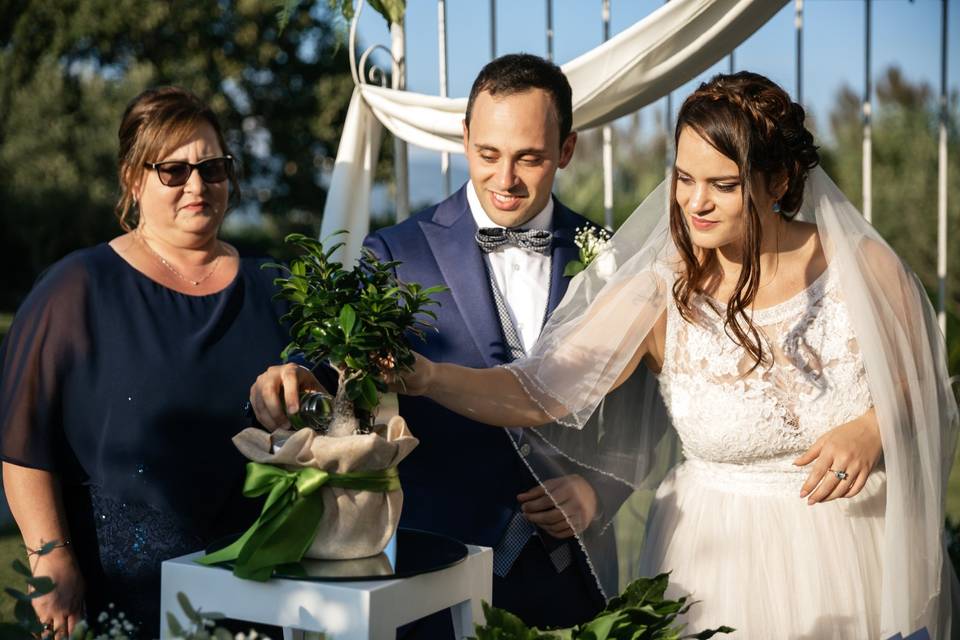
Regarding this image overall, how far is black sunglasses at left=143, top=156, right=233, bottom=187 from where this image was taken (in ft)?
10.6

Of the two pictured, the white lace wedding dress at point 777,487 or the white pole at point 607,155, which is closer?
the white lace wedding dress at point 777,487

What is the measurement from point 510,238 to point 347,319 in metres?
1.18

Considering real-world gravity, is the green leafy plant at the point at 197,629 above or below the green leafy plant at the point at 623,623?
above

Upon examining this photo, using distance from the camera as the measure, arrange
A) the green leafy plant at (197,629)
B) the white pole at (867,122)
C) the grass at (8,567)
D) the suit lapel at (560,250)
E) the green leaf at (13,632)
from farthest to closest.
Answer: the grass at (8,567) < the white pole at (867,122) < the suit lapel at (560,250) < the green leaf at (13,632) < the green leafy plant at (197,629)

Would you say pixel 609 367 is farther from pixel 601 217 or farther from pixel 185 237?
pixel 601 217

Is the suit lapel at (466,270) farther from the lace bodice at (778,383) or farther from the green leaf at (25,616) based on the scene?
the green leaf at (25,616)

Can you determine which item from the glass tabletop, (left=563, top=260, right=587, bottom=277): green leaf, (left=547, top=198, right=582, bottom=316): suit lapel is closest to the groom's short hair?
(left=547, top=198, right=582, bottom=316): suit lapel

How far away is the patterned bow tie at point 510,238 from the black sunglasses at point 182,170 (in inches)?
31.1

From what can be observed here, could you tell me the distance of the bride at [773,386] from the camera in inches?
106

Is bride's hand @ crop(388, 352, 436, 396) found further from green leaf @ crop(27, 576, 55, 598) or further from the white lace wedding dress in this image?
green leaf @ crop(27, 576, 55, 598)

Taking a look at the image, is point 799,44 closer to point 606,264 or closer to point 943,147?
point 943,147

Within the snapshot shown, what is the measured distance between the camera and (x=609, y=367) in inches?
114

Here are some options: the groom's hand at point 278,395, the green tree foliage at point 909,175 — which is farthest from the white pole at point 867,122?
the green tree foliage at point 909,175

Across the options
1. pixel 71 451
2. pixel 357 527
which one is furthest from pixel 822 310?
pixel 71 451
